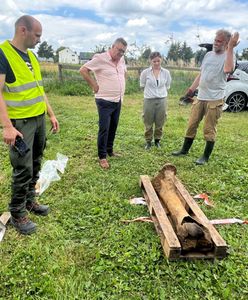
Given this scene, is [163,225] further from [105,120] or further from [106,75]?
[106,75]

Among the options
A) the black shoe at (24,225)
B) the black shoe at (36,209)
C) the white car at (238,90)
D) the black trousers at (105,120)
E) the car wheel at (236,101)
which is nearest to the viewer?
the black shoe at (24,225)

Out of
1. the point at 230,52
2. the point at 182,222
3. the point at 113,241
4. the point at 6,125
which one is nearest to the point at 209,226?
the point at 182,222

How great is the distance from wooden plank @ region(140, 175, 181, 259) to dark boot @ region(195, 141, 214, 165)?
1.47 meters

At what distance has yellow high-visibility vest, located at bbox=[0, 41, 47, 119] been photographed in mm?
2389

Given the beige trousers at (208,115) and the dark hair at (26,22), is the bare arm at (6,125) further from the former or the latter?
the beige trousers at (208,115)

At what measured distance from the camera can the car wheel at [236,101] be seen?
8.64 meters

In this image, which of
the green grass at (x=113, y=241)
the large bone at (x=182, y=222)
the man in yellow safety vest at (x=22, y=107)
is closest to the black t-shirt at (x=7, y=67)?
the man in yellow safety vest at (x=22, y=107)

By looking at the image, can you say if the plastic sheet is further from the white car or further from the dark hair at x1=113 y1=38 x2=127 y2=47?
the white car

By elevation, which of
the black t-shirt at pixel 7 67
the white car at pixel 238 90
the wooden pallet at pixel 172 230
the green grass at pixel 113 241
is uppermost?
the black t-shirt at pixel 7 67

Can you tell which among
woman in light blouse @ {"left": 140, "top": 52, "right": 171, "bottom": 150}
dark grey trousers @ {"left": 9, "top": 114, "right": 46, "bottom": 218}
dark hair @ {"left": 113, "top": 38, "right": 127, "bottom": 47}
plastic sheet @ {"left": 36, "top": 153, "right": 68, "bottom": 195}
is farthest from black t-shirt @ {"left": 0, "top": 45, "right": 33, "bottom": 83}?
woman in light blouse @ {"left": 140, "top": 52, "right": 171, "bottom": 150}

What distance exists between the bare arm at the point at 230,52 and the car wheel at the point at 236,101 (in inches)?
191

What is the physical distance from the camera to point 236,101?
871cm

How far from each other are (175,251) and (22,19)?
228 cm

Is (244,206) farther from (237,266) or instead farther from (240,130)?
(240,130)
